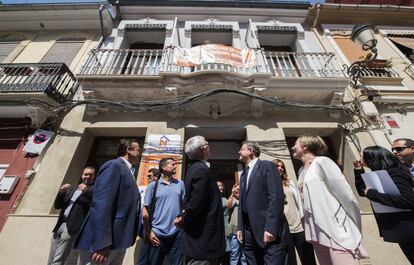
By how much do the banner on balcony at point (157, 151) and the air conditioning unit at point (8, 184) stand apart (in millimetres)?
2938

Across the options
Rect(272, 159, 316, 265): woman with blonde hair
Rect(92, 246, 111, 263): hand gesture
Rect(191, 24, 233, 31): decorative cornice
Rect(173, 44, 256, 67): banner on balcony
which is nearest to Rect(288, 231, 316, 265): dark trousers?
Rect(272, 159, 316, 265): woman with blonde hair

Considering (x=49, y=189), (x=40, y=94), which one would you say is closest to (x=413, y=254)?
(x=49, y=189)

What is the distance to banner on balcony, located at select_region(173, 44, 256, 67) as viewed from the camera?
21.9 feet

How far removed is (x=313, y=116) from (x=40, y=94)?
701cm

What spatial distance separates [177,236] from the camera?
305 cm

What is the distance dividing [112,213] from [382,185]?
265 cm

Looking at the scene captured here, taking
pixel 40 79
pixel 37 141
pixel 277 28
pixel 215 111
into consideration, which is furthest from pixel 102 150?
pixel 277 28

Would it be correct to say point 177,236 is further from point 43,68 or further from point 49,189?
point 43,68

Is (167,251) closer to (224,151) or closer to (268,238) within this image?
(268,238)

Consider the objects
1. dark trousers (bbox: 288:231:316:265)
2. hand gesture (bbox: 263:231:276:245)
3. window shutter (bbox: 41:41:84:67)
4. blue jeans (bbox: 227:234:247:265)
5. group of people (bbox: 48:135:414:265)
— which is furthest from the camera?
window shutter (bbox: 41:41:84:67)

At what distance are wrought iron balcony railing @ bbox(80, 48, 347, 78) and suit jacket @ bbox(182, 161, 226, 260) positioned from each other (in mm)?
4077

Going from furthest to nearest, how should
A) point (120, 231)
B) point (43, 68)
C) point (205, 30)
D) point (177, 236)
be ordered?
point (205, 30)
point (43, 68)
point (177, 236)
point (120, 231)

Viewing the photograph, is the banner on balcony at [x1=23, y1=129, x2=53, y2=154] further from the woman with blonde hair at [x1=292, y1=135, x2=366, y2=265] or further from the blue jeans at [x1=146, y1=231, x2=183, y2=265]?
the woman with blonde hair at [x1=292, y1=135, x2=366, y2=265]

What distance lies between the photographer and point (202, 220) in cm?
247
